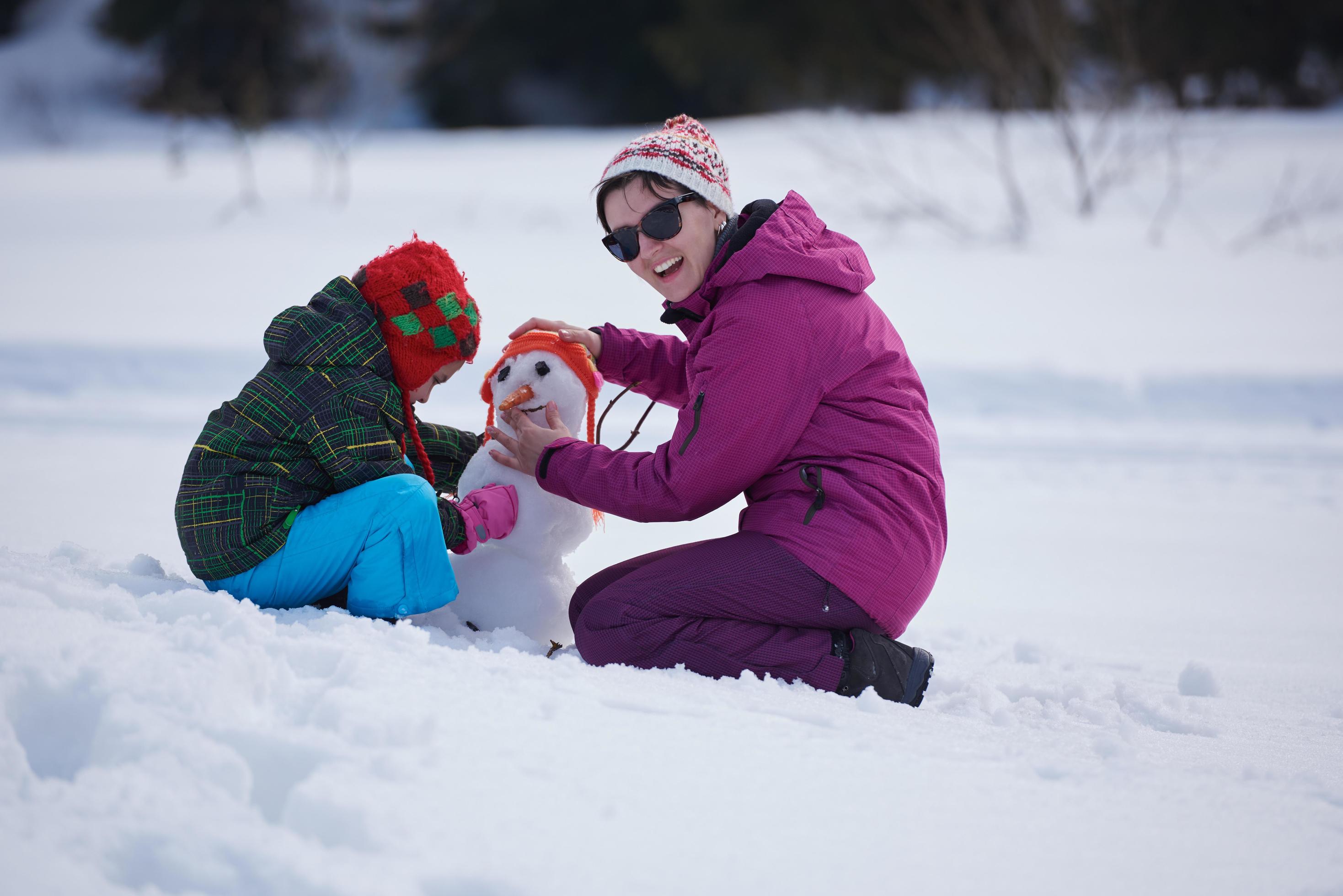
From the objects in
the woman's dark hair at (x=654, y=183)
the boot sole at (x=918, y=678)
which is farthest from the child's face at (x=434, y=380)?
the boot sole at (x=918, y=678)

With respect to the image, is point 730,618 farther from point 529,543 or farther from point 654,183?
point 654,183

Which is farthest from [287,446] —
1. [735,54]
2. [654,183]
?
[735,54]

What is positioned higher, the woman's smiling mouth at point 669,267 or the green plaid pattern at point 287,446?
the woman's smiling mouth at point 669,267

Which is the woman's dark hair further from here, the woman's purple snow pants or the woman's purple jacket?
the woman's purple snow pants

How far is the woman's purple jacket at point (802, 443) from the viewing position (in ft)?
7.16

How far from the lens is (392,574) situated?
2260 millimetres

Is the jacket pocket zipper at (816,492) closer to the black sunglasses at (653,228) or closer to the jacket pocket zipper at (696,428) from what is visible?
the jacket pocket zipper at (696,428)

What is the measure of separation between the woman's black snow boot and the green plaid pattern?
0.85 meters

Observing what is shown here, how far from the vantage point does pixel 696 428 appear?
221 cm

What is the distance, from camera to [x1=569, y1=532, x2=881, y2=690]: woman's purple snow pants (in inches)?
86.4

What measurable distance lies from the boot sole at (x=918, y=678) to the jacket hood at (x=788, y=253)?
0.78 metres

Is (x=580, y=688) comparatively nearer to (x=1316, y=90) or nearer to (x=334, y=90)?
(x=334, y=90)

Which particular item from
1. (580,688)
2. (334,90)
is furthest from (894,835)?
(334,90)

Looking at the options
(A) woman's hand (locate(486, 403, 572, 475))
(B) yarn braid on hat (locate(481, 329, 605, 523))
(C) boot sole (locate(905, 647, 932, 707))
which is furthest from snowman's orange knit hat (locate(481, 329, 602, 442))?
(C) boot sole (locate(905, 647, 932, 707))
